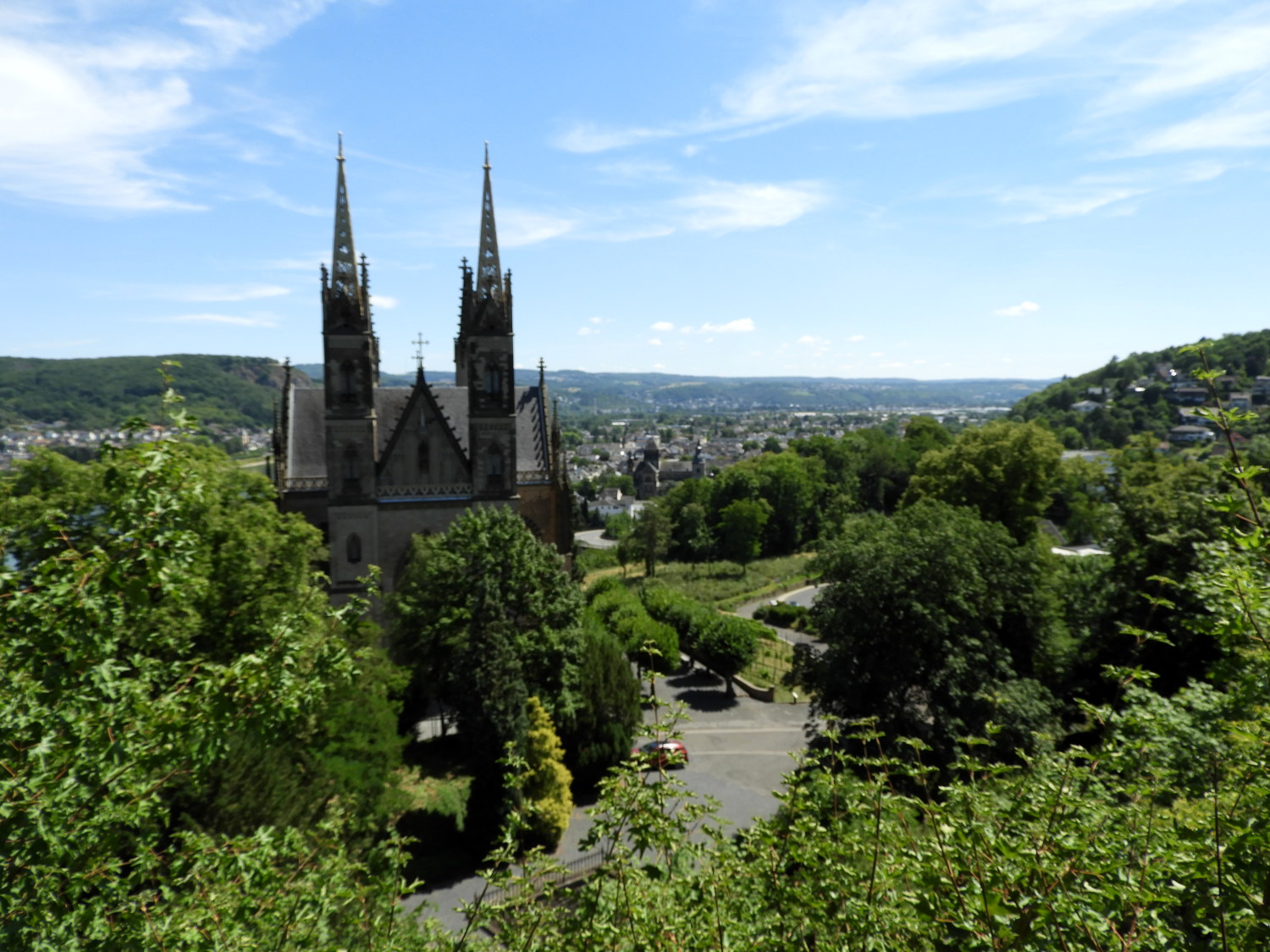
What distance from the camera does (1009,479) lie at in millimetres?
36062

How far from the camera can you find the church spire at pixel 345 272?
28688mm

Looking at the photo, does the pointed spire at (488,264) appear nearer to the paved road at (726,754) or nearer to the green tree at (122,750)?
the paved road at (726,754)

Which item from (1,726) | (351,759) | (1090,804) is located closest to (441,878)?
(351,759)

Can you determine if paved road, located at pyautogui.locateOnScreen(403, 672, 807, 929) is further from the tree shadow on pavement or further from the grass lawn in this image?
the grass lawn

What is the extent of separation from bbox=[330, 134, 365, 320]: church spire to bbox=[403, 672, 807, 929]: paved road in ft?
63.7

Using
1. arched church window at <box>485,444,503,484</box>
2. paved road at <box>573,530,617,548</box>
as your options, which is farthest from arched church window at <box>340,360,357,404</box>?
paved road at <box>573,530,617,548</box>

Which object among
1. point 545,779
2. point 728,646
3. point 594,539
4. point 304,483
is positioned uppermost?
point 304,483

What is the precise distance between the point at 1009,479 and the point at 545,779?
27.6 metres

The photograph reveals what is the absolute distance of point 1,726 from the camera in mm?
4879

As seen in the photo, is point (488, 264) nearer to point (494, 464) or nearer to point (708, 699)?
point (494, 464)

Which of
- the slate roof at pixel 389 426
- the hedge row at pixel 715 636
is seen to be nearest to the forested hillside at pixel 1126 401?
the hedge row at pixel 715 636

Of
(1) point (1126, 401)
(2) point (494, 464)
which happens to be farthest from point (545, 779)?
(1) point (1126, 401)

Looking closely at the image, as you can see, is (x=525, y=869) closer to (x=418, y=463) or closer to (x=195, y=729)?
(x=195, y=729)

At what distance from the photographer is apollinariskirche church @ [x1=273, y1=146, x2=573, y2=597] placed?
94.7ft
